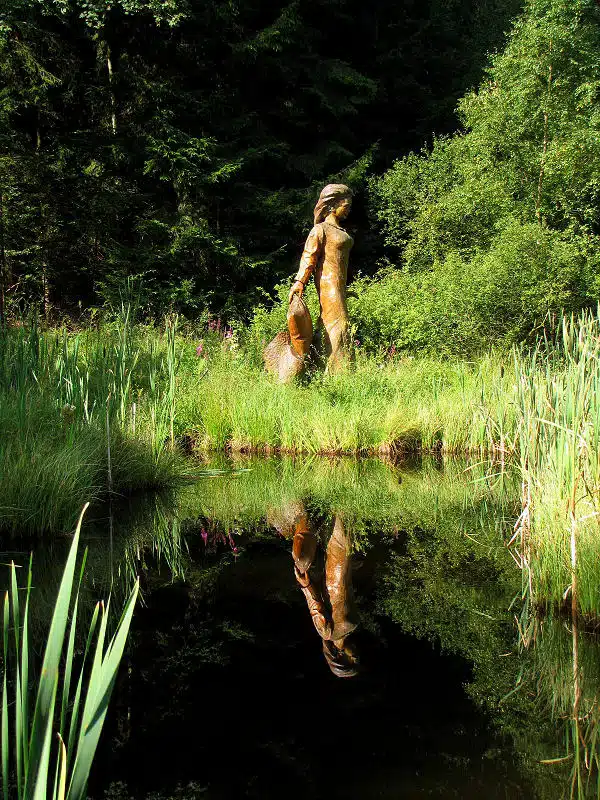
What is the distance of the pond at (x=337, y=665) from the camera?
69.6 inches

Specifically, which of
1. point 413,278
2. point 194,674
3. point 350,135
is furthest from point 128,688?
point 350,135

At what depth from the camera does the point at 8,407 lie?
4469mm

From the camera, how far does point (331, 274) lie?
895cm

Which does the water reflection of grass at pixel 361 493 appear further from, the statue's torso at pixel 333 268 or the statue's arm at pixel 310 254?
the statue's arm at pixel 310 254

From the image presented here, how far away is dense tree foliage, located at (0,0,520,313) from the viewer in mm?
14617

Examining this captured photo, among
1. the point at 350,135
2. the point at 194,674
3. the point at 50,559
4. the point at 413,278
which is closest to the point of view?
the point at 194,674

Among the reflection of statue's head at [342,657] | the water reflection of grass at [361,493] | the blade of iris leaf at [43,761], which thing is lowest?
the water reflection of grass at [361,493]

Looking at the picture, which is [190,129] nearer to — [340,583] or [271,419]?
[271,419]

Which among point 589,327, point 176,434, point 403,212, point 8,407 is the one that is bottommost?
point 176,434

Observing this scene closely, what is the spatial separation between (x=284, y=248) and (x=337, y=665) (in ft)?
48.9

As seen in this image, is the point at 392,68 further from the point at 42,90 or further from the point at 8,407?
the point at 8,407

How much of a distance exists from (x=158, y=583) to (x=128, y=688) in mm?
1009

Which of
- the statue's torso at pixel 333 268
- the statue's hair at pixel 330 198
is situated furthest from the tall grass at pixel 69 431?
the statue's hair at pixel 330 198

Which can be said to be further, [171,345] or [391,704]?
[171,345]
